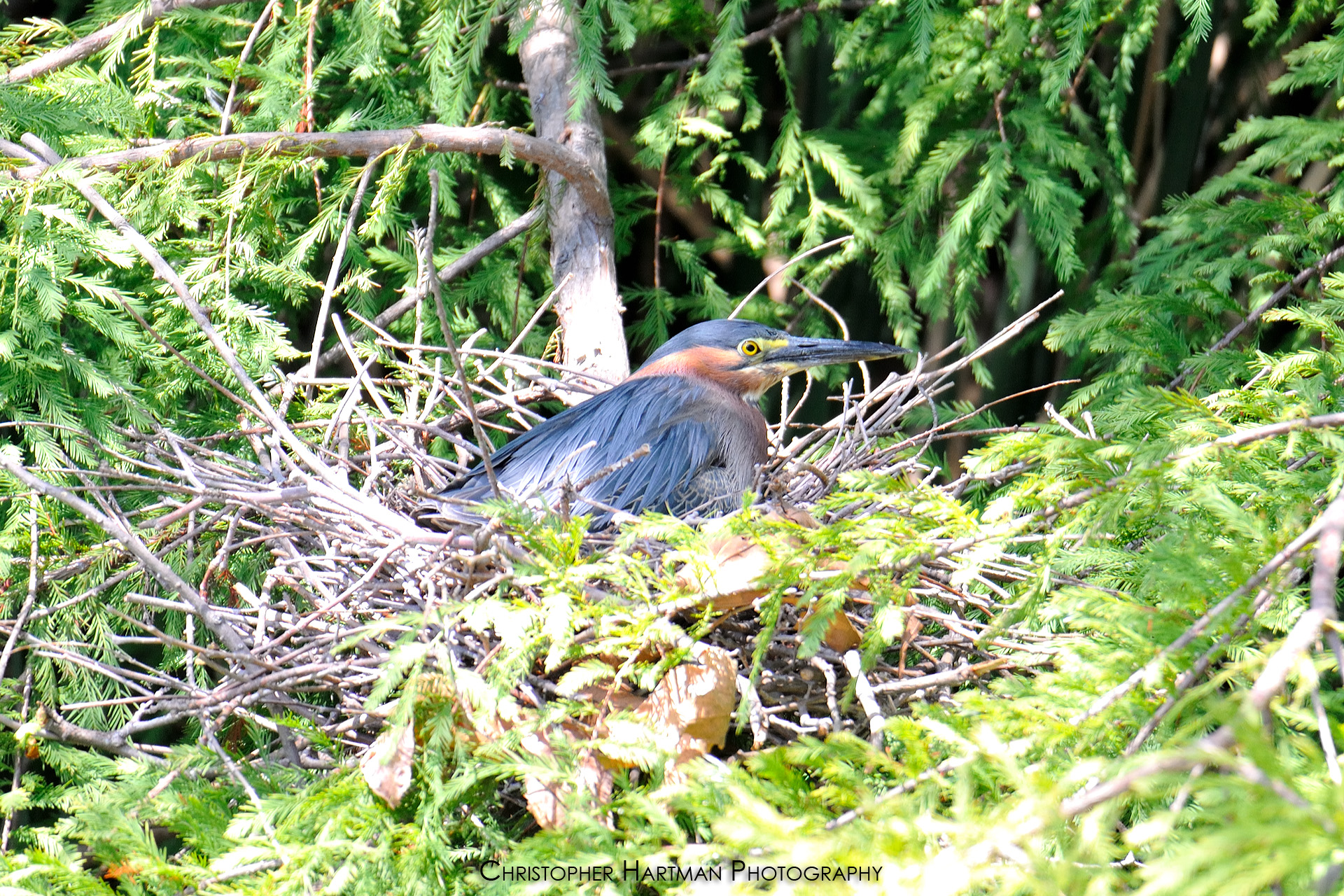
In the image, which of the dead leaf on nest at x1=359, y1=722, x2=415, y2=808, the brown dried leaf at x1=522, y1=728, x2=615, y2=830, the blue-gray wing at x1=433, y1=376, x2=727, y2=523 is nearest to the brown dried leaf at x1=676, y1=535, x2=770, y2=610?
the brown dried leaf at x1=522, y1=728, x2=615, y2=830

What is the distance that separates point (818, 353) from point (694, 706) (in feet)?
5.74

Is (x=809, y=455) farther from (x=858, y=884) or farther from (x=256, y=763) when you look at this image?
(x=858, y=884)

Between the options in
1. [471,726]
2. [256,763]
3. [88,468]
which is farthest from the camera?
[88,468]

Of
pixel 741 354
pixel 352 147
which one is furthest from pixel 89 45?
pixel 741 354

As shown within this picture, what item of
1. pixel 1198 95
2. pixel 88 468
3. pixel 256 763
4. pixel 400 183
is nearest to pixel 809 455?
pixel 400 183

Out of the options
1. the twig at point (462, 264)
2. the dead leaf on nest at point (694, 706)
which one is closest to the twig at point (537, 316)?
the twig at point (462, 264)

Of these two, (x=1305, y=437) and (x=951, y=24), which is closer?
(x=1305, y=437)

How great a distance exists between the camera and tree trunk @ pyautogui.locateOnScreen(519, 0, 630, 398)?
3348 millimetres

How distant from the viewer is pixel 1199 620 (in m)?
1.31

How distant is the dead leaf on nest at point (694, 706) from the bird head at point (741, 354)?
5.09ft

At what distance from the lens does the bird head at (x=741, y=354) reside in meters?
3.34

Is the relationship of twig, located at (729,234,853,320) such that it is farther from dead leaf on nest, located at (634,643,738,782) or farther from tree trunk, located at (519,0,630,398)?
dead leaf on nest, located at (634,643,738,782)

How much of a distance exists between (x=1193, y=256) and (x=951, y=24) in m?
1.00

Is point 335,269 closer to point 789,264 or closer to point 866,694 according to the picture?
point 789,264
